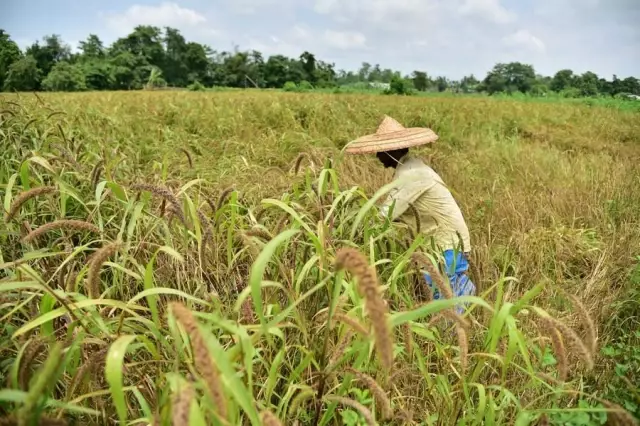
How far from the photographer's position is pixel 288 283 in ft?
4.61

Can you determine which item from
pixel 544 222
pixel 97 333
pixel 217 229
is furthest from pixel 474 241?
pixel 97 333

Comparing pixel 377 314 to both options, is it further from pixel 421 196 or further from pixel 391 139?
pixel 391 139

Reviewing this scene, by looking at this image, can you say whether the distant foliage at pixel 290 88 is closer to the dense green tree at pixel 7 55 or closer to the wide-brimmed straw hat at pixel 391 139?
the dense green tree at pixel 7 55

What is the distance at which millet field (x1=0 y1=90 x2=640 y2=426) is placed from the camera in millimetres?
920

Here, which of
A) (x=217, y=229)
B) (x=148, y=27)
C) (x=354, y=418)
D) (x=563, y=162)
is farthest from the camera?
(x=148, y=27)

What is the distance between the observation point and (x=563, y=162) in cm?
496

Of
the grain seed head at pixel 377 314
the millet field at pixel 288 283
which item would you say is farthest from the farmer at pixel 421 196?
the grain seed head at pixel 377 314

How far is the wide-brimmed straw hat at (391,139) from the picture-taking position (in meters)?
2.50

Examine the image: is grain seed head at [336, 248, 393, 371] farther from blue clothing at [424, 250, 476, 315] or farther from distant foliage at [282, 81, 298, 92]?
distant foliage at [282, 81, 298, 92]

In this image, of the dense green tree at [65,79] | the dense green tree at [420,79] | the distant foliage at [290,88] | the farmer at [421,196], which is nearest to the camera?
the farmer at [421,196]

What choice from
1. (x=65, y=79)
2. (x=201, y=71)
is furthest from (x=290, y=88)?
(x=201, y=71)

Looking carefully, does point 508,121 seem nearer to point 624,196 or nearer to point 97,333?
point 624,196

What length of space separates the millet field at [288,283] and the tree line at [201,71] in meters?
26.5

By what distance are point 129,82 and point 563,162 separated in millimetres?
44288
